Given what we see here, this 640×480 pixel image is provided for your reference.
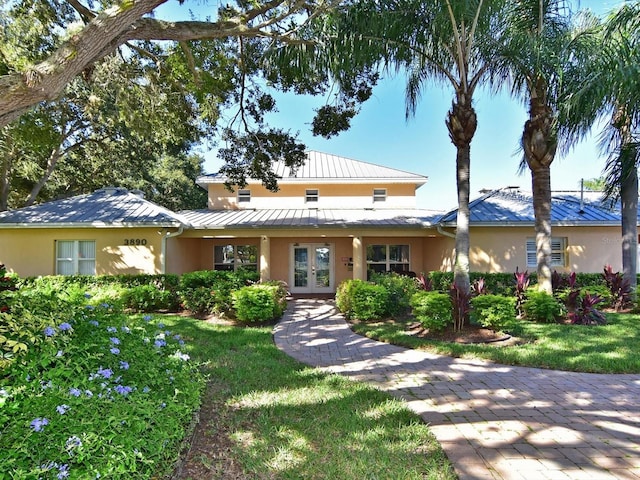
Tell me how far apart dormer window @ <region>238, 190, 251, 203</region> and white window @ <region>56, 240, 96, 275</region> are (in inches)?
279

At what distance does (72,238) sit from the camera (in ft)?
43.9

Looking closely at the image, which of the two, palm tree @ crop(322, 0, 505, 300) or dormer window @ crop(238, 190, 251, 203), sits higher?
palm tree @ crop(322, 0, 505, 300)

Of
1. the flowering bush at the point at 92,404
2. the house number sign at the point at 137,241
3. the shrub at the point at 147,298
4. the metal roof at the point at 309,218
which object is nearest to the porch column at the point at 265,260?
the metal roof at the point at 309,218

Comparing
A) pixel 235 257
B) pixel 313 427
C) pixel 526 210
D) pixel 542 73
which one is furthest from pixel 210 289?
pixel 526 210

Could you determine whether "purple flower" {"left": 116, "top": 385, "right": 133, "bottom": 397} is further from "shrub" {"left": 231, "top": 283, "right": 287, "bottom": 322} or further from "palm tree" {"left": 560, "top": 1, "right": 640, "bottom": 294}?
"palm tree" {"left": 560, "top": 1, "right": 640, "bottom": 294}

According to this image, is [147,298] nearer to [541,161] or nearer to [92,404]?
[92,404]

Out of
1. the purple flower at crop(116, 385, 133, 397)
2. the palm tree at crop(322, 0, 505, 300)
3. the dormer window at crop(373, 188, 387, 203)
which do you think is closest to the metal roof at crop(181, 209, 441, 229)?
the dormer window at crop(373, 188, 387, 203)

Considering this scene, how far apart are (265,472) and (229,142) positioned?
10.1m

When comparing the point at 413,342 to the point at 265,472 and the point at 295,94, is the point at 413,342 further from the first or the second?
the point at 295,94

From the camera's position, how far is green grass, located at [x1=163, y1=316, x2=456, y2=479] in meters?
3.20

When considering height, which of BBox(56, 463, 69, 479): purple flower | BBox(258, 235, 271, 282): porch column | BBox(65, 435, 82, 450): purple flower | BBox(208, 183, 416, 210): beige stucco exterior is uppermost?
BBox(208, 183, 416, 210): beige stucco exterior

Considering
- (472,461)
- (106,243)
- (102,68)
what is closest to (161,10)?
(102,68)

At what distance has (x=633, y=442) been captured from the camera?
3.65m

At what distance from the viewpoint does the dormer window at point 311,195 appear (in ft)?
61.0
